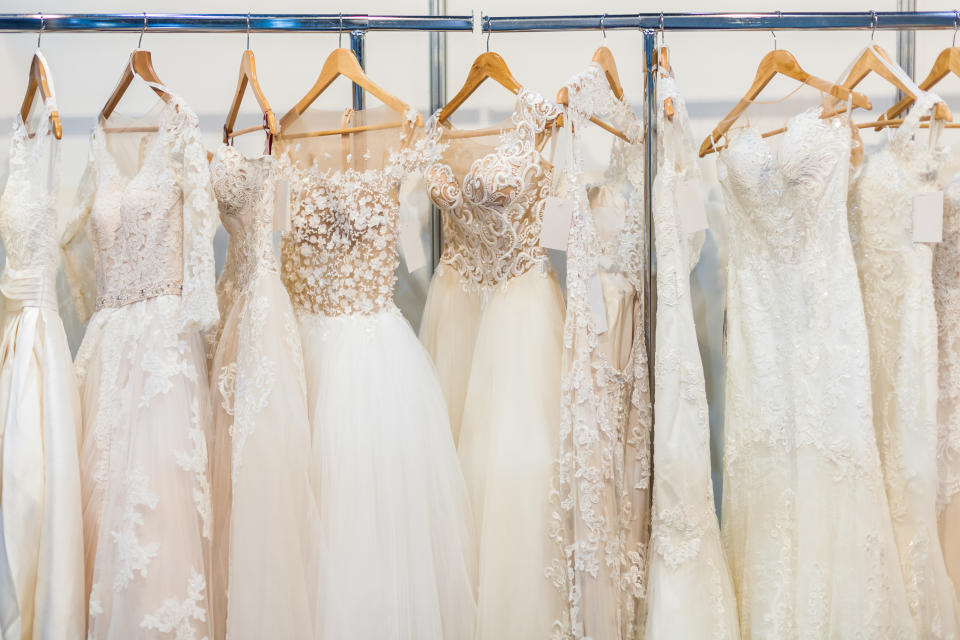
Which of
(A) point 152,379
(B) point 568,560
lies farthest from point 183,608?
(B) point 568,560

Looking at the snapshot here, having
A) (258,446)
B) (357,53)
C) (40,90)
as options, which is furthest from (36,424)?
(357,53)

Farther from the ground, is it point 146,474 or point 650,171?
point 650,171

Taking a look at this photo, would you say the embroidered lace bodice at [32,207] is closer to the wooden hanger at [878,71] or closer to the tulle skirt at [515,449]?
the tulle skirt at [515,449]

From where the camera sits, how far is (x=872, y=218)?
5.42ft

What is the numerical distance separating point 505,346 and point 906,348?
0.82m

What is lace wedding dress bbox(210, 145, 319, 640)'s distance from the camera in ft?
4.51

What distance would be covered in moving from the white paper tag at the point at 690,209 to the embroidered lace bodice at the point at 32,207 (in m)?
1.30

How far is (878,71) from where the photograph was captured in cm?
172

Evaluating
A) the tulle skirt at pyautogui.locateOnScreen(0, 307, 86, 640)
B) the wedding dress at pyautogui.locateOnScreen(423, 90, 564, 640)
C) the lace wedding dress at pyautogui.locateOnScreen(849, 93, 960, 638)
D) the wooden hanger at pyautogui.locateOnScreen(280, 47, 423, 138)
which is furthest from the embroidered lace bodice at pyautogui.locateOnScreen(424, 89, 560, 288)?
the tulle skirt at pyautogui.locateOnScreen(0, 307, 86, 640)

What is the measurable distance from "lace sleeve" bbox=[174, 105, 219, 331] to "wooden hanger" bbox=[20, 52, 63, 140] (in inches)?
11.6

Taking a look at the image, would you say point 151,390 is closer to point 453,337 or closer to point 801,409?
point 453,337

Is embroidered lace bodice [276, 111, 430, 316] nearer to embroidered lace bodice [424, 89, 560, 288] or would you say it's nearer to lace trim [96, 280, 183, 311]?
embroidered lace bodice [424, 89, 560, 288]

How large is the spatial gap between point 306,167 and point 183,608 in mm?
906

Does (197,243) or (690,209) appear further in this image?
(690,209)
